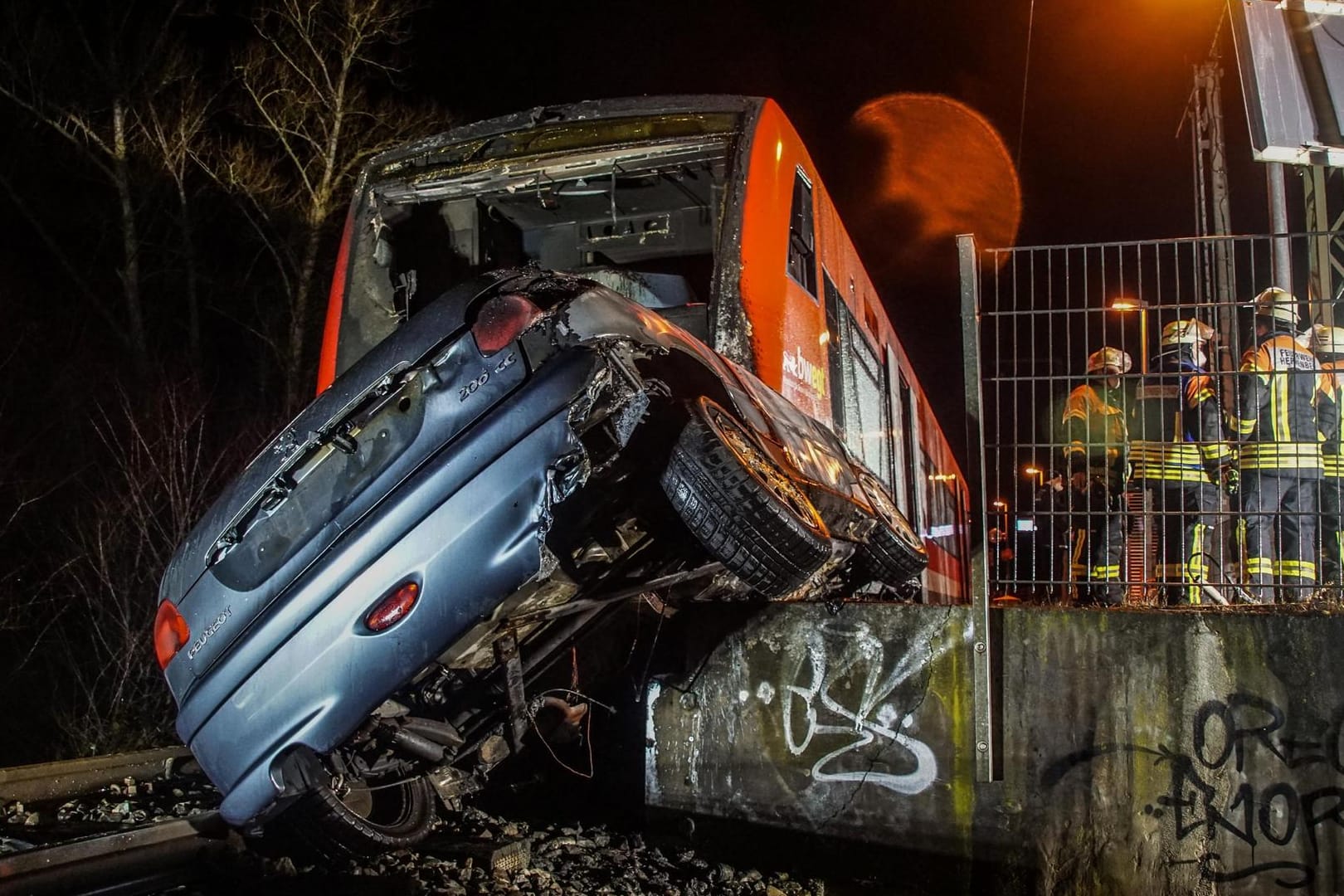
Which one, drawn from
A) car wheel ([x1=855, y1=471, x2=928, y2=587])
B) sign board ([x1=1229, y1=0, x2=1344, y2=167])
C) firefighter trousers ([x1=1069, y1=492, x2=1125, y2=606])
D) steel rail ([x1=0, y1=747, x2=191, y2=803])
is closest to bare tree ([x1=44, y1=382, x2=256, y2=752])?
steel rail ([x1=0, y1=747, x2=191, y2=803])

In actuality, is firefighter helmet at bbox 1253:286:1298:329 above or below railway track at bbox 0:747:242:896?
above

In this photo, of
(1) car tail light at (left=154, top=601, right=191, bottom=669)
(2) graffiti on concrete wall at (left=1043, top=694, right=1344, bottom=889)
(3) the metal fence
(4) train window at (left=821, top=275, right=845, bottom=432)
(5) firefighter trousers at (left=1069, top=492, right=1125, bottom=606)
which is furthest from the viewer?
A: (4) train window at (left=821, top=275, right=845, bottom=432)

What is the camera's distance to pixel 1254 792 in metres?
4.16

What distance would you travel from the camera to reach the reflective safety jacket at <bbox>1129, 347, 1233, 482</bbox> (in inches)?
190

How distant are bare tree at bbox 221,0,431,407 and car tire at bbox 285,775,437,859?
9.67m

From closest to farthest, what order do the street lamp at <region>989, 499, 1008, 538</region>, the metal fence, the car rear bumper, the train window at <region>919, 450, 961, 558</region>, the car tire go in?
1. the car rear bumper
2. the car tire
3. the metal fence
4. the street lamp at <region>989, 499, 1008, 538</region>
5. the train window at <region>919, 450, 961, 558</region>

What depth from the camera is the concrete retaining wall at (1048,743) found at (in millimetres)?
4152

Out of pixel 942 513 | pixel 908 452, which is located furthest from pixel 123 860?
pixel 942 513

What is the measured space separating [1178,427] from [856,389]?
2048 millimetres

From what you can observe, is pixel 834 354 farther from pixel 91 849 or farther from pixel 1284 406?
pixel 91 849

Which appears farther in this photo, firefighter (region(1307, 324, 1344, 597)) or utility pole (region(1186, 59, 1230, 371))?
utility pole (region(1186, 59, 1230, 371))

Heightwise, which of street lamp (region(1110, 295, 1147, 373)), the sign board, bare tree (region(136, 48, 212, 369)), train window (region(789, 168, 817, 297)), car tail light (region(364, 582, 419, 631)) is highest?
bare tree (region(136, 48, 212, 369))

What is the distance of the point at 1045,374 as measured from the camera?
16.1ft

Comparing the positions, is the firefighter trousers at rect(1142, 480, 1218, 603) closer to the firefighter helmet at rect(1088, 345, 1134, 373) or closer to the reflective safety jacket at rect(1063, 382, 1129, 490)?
the reflective safety jacket at rect(1063, 382, 1129, 490)
